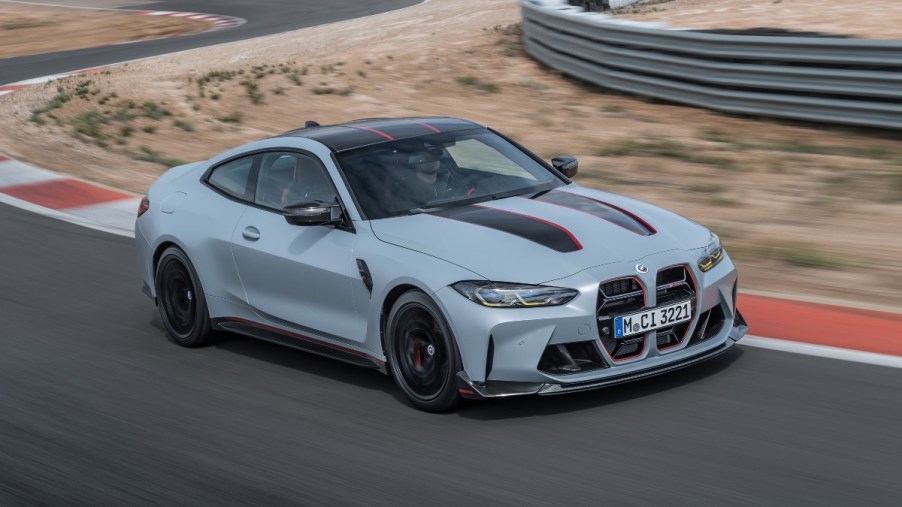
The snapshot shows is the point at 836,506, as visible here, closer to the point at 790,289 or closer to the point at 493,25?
the point at 790,289

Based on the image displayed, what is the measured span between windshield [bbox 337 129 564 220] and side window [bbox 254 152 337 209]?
0.17m

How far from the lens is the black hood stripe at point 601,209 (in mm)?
6258

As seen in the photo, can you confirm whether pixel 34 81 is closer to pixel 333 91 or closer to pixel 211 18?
pixel 333 91

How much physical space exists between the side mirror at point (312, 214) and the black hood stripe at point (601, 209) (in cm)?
109

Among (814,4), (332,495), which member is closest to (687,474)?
(332,495)

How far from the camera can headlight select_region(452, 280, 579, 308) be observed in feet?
18.6

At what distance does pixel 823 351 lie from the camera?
6.68 m

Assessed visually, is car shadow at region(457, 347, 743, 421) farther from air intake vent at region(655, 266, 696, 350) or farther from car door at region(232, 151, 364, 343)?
car door at region(232, 151, 364, 343)

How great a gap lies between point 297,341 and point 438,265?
132 cm

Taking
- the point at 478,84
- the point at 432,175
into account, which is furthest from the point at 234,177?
the point at 478,84

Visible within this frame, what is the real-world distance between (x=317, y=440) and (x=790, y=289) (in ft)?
12.0

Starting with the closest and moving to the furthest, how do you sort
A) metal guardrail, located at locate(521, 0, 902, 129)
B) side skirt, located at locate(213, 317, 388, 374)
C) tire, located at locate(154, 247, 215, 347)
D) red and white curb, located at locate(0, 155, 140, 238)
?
side skirt, located at locate(213, 317, 388, 374) → tire, located at locate(154, 247, 215, 347) → red and white curb, located at locate(0, 155, 140, 238) → metal guardrail, located at locate(521, 0, 902, 129)

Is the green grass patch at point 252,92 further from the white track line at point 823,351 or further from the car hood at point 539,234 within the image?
the white track line at point 823,351

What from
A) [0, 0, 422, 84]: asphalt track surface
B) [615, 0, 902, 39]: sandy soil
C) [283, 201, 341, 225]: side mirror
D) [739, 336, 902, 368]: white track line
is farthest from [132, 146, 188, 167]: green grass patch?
[0, 0, 422, 84]: asphalt track surface
